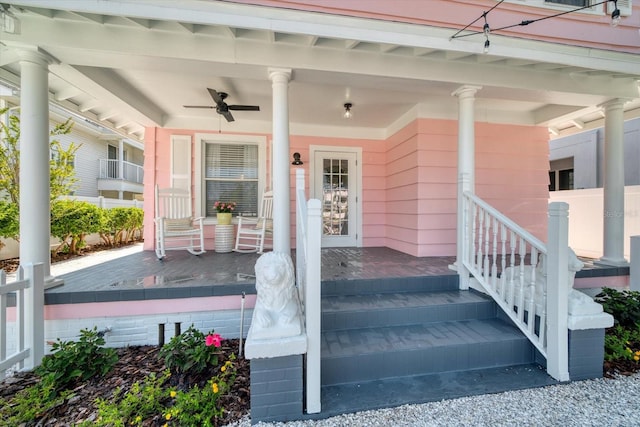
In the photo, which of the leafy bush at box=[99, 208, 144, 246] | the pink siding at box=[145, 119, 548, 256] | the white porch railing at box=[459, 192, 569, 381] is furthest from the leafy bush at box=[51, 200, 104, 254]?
the white porch railing at box=[459, 192, 569, 381]

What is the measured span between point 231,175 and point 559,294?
4723 mm

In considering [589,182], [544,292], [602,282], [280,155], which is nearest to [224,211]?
[280,155]

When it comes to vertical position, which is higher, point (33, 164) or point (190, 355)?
point (33, 164)

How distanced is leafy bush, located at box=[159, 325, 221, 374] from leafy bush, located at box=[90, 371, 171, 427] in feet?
0.43

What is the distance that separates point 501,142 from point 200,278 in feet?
16.1

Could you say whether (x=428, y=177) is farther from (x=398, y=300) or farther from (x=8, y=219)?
(x=8, y=219)

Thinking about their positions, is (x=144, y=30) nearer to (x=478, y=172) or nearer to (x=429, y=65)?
(x=429, y=65)

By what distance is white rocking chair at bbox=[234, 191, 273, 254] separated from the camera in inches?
176

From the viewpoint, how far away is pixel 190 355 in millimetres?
2029

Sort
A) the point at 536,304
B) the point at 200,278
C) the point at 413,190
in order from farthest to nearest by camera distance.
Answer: the point at 413,190
the point at 200,278
the point at 536,304

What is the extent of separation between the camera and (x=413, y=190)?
441 cm

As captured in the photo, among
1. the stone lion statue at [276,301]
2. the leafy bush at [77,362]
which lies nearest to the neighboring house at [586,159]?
the stone lion statue at [276,301]

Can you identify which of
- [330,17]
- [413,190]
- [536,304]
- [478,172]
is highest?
[330,17]

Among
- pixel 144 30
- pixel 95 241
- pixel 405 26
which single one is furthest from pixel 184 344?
pixel 95 241
